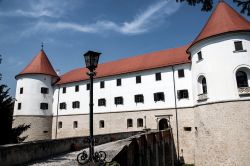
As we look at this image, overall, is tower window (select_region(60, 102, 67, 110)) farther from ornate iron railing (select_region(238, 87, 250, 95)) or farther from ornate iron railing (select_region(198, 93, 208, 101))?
ornate iron railing (select_region(238, 87, 250, 95))

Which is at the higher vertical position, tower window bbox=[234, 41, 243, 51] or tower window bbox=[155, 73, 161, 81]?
tower window bbox=[234, 41, 243, 51]

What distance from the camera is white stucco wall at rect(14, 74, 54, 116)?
32.7 meters

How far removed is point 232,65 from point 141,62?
494 inches

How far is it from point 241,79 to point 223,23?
567 cm

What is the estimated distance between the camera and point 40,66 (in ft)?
115

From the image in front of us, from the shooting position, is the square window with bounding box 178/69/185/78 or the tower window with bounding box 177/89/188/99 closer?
the tower window with bounding box 177/89/188/99

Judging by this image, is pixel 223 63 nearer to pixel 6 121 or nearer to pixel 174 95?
pixel 174 95

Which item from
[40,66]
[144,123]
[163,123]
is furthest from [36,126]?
[163,123]

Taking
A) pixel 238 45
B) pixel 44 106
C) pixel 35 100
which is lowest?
pixel 44 106

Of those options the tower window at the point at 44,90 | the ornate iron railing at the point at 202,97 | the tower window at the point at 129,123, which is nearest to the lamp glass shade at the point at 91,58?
the ornate iron railing at the point at 202,97

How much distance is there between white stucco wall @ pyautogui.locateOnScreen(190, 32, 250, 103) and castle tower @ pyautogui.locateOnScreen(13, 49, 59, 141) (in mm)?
24900

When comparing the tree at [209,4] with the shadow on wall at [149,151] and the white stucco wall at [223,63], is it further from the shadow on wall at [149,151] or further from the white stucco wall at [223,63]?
the white stucco wall at [223,63]

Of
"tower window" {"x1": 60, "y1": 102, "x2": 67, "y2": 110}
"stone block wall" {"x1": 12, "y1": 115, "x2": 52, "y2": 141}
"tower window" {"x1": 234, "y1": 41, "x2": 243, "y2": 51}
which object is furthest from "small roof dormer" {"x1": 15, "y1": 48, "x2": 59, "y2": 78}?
"tower window" {"x1": 234, "y1": 41, "x2": 243, "y2": 51}

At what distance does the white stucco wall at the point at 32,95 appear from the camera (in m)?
32.7
